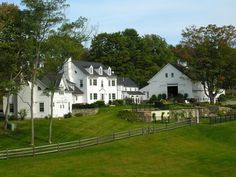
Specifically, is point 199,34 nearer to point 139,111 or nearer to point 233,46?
point 233,46

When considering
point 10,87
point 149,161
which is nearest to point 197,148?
point 149,161

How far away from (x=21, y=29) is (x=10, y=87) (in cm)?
654

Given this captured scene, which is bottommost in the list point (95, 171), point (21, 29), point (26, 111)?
point (95, 171)

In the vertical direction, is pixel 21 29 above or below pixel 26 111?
above

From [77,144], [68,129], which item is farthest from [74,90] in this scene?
[77,144]

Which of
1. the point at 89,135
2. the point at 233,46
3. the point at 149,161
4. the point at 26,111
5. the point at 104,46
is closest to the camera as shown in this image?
the point at 149,161

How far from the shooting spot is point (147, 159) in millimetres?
43219

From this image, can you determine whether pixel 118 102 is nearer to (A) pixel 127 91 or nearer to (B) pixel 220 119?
(A) pixel 127 91

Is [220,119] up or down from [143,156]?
up

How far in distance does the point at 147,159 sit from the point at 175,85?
60669mm

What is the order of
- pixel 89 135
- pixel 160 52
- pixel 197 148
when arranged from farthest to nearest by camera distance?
pixel 160 52 → pixel 89 135 → pixel 197 148

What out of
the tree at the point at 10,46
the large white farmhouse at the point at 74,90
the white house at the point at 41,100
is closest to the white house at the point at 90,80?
the large white farmhouse at the point at 74,90

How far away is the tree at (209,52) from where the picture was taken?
308 ft

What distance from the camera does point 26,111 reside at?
6900 cm
